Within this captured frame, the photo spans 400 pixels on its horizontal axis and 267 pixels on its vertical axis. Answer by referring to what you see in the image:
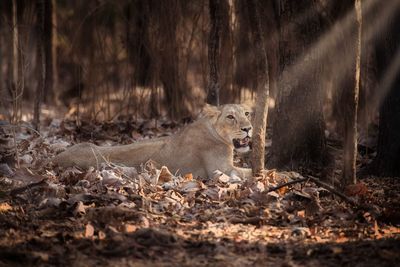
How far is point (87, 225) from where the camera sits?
4805 millimetres

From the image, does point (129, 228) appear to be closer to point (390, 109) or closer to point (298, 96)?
point (298, 96)

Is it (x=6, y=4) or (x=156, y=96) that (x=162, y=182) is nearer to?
(x=156, y=96)

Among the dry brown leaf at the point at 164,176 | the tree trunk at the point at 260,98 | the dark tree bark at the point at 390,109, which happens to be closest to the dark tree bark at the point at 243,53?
the dark tree bark at the point at 390,109

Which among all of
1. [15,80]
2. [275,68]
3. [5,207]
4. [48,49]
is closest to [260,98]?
[5,207]

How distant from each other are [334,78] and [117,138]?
396 cm

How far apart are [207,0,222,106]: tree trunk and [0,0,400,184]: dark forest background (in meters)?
0.01

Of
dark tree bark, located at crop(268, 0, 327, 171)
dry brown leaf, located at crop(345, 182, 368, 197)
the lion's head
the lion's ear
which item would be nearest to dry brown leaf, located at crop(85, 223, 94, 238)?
dry brown leaf, located at crop(345, 182, 368, 197)

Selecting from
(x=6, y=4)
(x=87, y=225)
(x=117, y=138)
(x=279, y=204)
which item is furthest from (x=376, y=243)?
(x=6, y=4)

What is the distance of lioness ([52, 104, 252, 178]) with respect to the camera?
23.8 feet

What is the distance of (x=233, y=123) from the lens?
24.5ft

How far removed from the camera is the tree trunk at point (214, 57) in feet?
29.9

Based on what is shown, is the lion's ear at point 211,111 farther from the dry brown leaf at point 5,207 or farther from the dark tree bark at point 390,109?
the dry brown leaf at point 5,207

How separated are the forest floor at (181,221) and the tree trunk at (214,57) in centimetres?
239

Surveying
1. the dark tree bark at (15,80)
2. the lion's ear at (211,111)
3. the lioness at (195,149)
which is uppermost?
the dark tree bark at (15,80)
